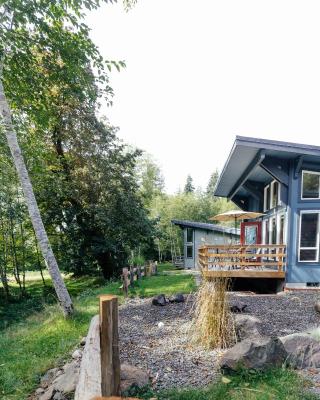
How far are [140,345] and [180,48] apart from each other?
7015 mm

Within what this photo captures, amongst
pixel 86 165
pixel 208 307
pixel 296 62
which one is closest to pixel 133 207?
pixel 86 165

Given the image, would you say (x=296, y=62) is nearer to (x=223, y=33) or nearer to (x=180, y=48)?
(x=223, y=33)

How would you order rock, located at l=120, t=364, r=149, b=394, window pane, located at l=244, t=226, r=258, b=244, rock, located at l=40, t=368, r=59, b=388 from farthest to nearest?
window pane, located at l=244, t=226, r=258, b=244 < rock, located at l=40, t=368, r=59, b=388 < rock, located at l=120, t=364, r=149, b=394

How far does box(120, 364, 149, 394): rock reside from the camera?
2.66m

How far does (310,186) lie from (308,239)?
60.8 inches

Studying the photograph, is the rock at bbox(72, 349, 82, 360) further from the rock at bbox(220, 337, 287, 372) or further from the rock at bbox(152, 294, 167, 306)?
the rock at bbox(152, 294, 167, 306)

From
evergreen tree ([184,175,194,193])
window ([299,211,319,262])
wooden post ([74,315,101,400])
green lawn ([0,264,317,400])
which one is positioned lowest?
green lawn ([0,264,317,400])

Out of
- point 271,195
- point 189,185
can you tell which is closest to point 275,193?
point 271,195

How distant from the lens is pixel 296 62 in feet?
30.5

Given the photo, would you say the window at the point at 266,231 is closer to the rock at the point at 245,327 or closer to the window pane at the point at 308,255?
the window pane at the point at 308,255

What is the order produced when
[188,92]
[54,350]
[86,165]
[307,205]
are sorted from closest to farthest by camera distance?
[54,350] → [307,205] → [188,92] → [86,165]

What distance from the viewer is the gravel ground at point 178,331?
9.88ft

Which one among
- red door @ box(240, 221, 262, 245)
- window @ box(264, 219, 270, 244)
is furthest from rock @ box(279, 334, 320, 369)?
red door @ box(240, 221, 262, 245)

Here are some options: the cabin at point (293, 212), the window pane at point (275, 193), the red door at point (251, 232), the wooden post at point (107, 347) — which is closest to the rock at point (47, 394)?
the wooden post at point (107, 347)
